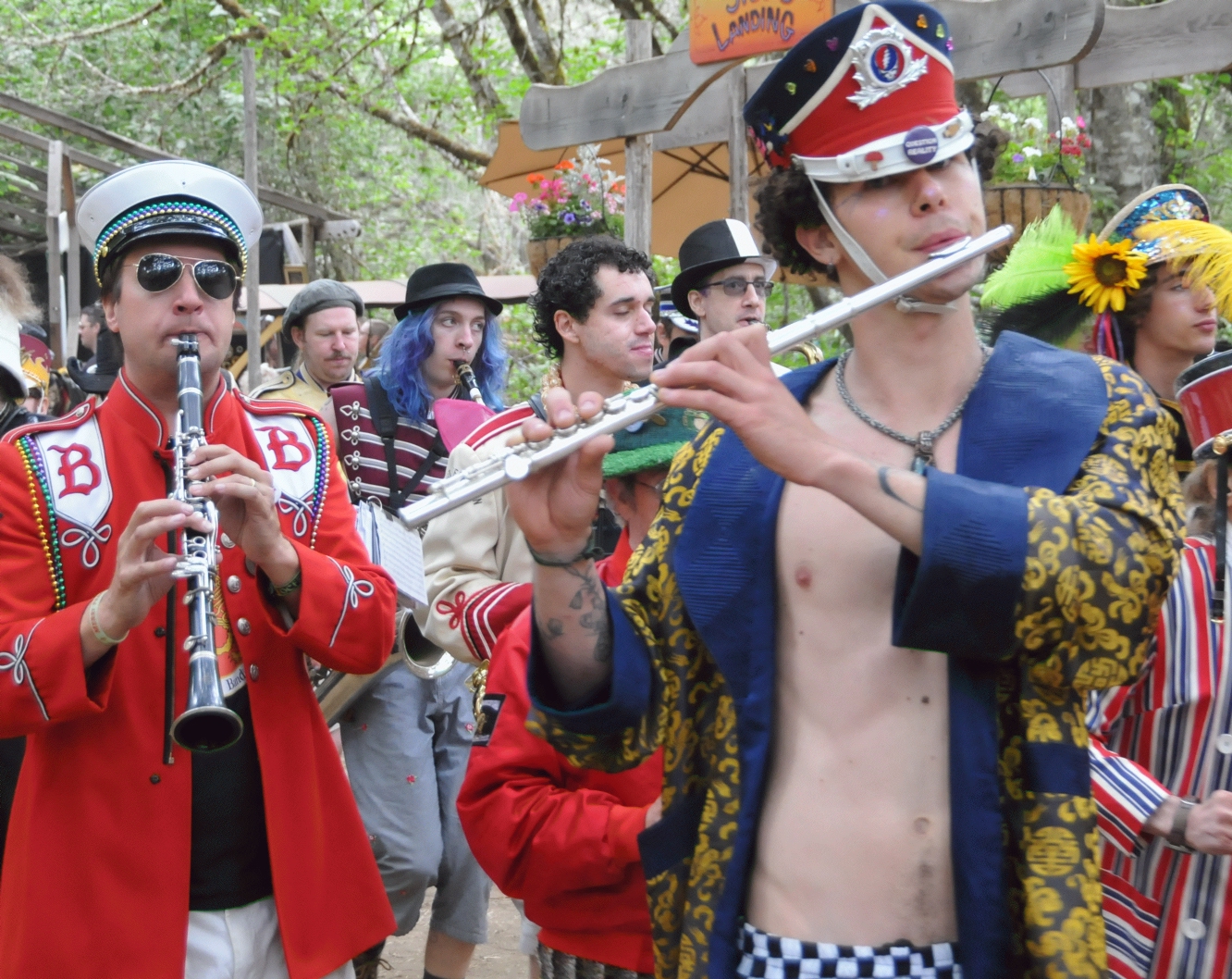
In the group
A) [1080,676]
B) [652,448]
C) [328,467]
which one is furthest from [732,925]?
[328,467]

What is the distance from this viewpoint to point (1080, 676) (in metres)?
1.80

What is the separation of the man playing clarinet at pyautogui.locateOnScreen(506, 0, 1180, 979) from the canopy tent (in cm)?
677

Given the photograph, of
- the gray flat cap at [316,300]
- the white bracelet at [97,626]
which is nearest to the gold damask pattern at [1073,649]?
the white bracelet at [97,626]

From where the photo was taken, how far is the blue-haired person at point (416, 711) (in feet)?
14.1

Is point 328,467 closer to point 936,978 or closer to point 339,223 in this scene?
point 936,978

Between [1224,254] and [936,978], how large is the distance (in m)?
2.05

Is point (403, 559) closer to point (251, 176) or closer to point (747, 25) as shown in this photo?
point (747, 25)

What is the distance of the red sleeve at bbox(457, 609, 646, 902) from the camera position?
2.85 m

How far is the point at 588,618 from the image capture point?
6.61ft

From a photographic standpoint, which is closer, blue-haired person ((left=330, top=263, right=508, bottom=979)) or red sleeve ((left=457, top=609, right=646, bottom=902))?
red sleeve ((left=457, top=609, right=646, bottom=902))

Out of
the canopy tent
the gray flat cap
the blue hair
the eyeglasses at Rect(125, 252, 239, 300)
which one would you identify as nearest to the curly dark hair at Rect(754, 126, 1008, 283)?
the eyeglasses at Rect(125, 252, 239, 300)

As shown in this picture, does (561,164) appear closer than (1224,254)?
No

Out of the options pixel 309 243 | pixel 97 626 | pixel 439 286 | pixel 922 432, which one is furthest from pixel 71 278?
pixel 922 432

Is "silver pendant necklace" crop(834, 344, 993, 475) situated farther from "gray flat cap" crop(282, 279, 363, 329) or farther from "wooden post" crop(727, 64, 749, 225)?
"gray flat cap" crop(282, 279, 363, 329)
